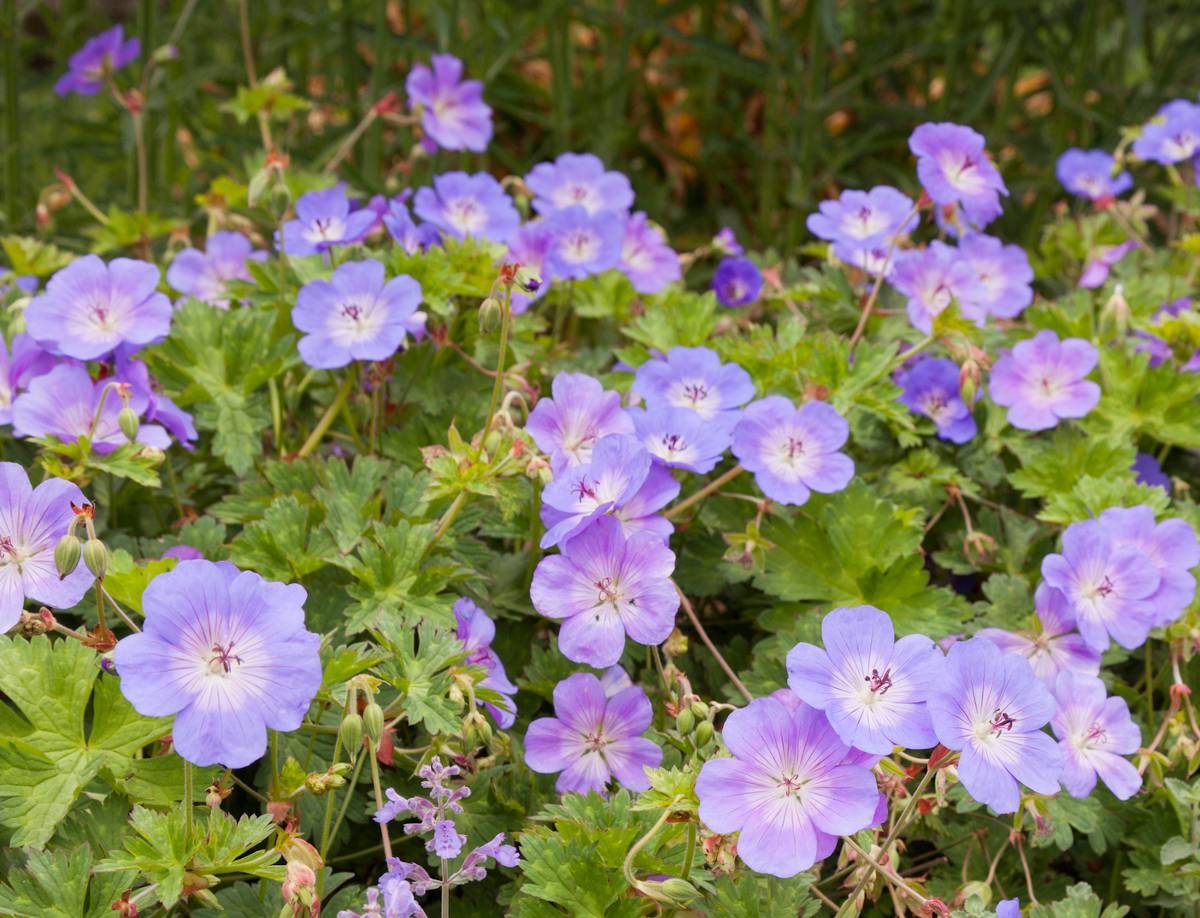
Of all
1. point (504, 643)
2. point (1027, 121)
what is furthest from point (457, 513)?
point (1027, 121)

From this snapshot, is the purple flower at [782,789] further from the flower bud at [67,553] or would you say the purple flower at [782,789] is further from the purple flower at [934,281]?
the purple flower at [934,281]

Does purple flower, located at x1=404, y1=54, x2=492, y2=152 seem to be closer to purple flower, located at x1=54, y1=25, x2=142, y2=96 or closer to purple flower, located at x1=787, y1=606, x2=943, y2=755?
purple flower, located at x1=54, y1=25, x2=142, y2=96

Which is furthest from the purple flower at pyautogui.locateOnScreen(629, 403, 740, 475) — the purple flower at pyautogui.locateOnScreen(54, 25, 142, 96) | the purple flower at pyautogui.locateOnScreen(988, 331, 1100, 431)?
the purple flower at pyautogui.locateOnScreen(54, 25, 142, 96)

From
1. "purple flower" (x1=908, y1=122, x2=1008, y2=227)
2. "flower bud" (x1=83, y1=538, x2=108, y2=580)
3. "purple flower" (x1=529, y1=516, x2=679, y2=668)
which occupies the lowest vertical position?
"purple flower" (x1=529, y1=516, x2=679, y2=668)

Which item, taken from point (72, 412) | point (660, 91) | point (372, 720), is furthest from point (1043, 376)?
point (660, 91)

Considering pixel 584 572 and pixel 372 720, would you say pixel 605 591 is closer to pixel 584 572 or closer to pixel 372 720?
pixel 584 572

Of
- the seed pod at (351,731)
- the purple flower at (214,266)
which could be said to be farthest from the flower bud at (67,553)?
the purple flower at (214,266)
